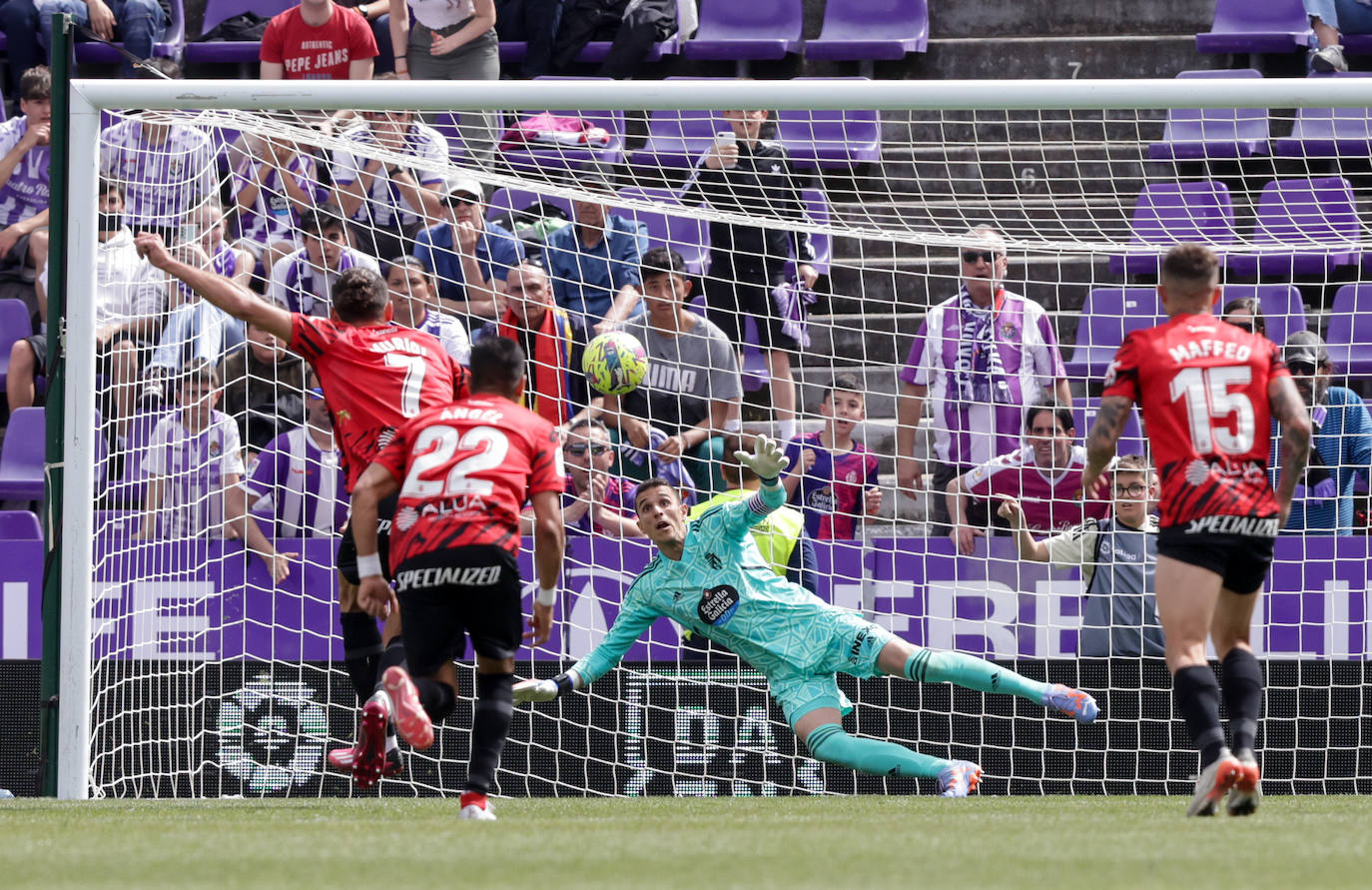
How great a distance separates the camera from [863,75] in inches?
516

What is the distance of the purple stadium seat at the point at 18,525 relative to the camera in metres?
9.70

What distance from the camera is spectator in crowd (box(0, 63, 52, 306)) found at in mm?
11164

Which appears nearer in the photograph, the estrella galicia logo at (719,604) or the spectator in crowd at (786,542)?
the estrella galicia logo at (719,604)

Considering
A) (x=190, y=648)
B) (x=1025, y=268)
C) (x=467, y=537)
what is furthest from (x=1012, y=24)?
(x=467, y=537)

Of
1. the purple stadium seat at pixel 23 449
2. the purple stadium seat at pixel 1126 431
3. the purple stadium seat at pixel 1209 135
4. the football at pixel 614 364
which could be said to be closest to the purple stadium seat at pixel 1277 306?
the purple stadium seat at pixel 1126 431

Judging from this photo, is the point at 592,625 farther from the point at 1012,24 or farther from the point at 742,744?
the point at 1012,24

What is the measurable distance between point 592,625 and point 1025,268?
141 inches

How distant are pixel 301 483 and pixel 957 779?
136 inches

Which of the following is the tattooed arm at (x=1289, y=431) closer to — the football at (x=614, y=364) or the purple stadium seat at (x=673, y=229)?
the football at (x=614, y=364)

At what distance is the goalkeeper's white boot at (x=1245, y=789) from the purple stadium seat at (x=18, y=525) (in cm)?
653

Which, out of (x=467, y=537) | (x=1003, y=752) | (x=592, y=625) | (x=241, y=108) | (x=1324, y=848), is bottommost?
(x=1003, y=752)

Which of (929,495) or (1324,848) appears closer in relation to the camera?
(1324,848)

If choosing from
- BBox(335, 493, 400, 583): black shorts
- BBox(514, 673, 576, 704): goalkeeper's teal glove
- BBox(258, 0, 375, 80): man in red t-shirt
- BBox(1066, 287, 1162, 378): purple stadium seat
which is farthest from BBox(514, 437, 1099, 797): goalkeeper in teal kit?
BBox(258, 0, 375, 80): man in red t-shirt

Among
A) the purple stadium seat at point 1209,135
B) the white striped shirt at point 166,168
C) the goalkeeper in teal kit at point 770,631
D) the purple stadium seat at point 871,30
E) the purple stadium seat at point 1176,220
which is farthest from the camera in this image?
the purple stadium seat at point 871,30
